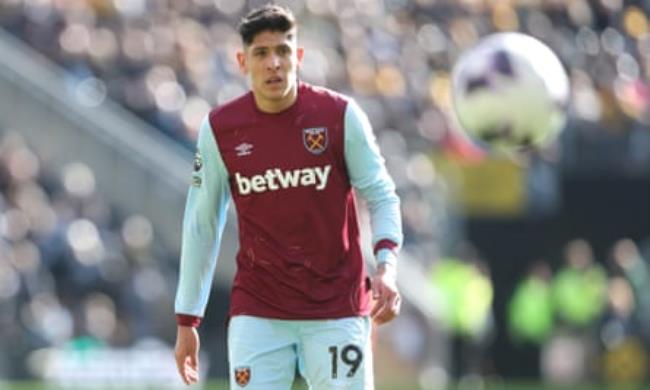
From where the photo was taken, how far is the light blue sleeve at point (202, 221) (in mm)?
8133

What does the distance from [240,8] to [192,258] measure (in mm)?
18672

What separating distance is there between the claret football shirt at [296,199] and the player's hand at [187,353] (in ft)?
0.66

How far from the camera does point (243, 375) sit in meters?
8.01

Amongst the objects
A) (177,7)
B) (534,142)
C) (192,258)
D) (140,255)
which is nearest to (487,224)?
(140,255)

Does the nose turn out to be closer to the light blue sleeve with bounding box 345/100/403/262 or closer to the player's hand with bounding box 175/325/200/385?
the light blue sleeve with bounding box 345/100/403/262

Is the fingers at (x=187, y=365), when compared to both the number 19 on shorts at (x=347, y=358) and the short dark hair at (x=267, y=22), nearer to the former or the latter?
the number 19 on shorts at (x=347, y=358)

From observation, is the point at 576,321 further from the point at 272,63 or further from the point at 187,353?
the point at 272,63

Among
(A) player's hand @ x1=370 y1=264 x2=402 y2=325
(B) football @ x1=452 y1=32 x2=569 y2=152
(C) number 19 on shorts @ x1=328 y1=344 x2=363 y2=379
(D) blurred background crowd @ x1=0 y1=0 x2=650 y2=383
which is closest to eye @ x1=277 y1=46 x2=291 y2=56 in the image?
(A) player's hand @ x1=370 y1=264 x2=402 y2=325

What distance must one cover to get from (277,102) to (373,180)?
51 cm

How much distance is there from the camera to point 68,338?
19734 millimetres

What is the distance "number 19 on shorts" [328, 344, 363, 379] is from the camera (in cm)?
799

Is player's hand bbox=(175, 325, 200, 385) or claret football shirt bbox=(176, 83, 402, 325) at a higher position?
claret football shirt bbox=(176, 83, 402, 325)

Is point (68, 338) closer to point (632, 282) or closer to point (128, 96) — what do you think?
point (128, 96)

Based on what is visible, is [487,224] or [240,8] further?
[240,8]
